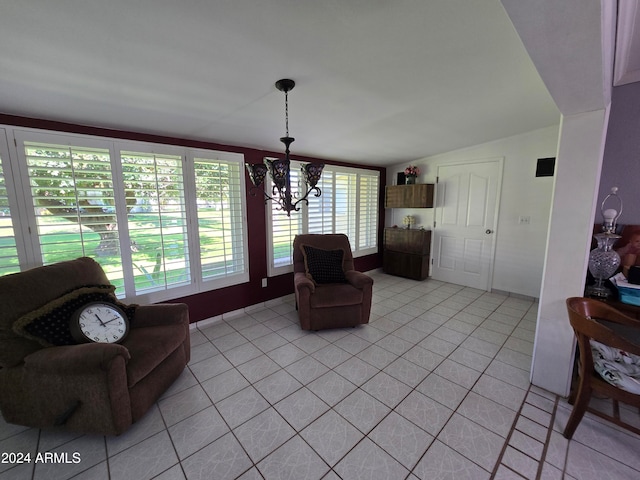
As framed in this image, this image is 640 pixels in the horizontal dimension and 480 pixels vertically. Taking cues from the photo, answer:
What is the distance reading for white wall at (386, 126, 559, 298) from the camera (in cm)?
344

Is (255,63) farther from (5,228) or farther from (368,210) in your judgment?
(368,210)

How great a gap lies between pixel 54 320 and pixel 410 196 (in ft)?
14.9

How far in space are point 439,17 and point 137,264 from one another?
295cm

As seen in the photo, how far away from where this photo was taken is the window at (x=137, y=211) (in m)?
2.01

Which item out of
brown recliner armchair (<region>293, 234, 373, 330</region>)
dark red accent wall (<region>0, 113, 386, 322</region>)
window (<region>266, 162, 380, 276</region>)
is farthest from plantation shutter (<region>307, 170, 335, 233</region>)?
brown recliner armchair (<region>293, 234, 373, 330</region>)

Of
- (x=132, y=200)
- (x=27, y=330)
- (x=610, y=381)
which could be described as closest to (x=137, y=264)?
(x=132, y=200)

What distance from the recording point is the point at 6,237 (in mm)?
1882

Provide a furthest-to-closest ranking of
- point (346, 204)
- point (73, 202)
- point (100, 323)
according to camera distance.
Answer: point (346, 204) → point (73, 202) → point (100, 323)

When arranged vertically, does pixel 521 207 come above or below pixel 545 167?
below

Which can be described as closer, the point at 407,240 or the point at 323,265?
the point at 323,265

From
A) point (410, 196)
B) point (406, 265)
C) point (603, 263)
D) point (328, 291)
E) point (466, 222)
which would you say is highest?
point (410, 196)

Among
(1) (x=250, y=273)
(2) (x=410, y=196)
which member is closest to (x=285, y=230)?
(1) (x=250, y=273)

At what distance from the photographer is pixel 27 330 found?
1.54m

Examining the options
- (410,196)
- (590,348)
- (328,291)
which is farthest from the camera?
(410,196)
